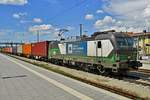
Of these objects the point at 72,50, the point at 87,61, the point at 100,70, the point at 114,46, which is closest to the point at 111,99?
the point at 114,46

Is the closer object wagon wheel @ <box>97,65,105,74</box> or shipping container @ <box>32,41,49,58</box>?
wagon wheel @ <box>97,65,105,74</box>

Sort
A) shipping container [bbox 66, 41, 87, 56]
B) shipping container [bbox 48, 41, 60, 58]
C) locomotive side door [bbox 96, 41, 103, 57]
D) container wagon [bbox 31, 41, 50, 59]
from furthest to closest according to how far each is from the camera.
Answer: container wagon [bbox 31, 41, 50, 59] < shipping container [bbox 48, 41, 60, 58] < shipping container [bbox 66, 41, 87, 56] < locomotive side door [bbox 96, 41, 103, 57]

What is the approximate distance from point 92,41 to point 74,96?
1278 cm

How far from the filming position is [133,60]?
20.3 meters

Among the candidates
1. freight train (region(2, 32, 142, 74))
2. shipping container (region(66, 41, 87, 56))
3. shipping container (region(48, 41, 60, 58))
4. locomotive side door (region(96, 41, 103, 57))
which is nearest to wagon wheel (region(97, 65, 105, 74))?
freight train (region(2, 32, 142, 74))

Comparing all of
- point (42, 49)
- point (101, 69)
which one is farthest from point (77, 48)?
point (42, 49)

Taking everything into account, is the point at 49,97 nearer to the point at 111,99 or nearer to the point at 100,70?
the point at 111,99

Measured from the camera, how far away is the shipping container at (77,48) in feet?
83.9

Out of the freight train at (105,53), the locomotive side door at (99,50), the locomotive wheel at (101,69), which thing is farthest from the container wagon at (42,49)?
the locomotive side door at (99,50)

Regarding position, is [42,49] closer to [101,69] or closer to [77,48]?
[77,48]

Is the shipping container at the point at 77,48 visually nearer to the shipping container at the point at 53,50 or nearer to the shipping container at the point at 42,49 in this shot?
the shipping container at the point at 53,50

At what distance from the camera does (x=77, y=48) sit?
1084 inches

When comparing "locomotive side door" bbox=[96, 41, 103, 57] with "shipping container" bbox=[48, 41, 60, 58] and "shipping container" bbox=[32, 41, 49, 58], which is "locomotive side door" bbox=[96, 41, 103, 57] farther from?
"shipping container" bbox=[32, 41, 49, 58]

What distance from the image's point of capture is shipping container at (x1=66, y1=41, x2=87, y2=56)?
25575 mm
